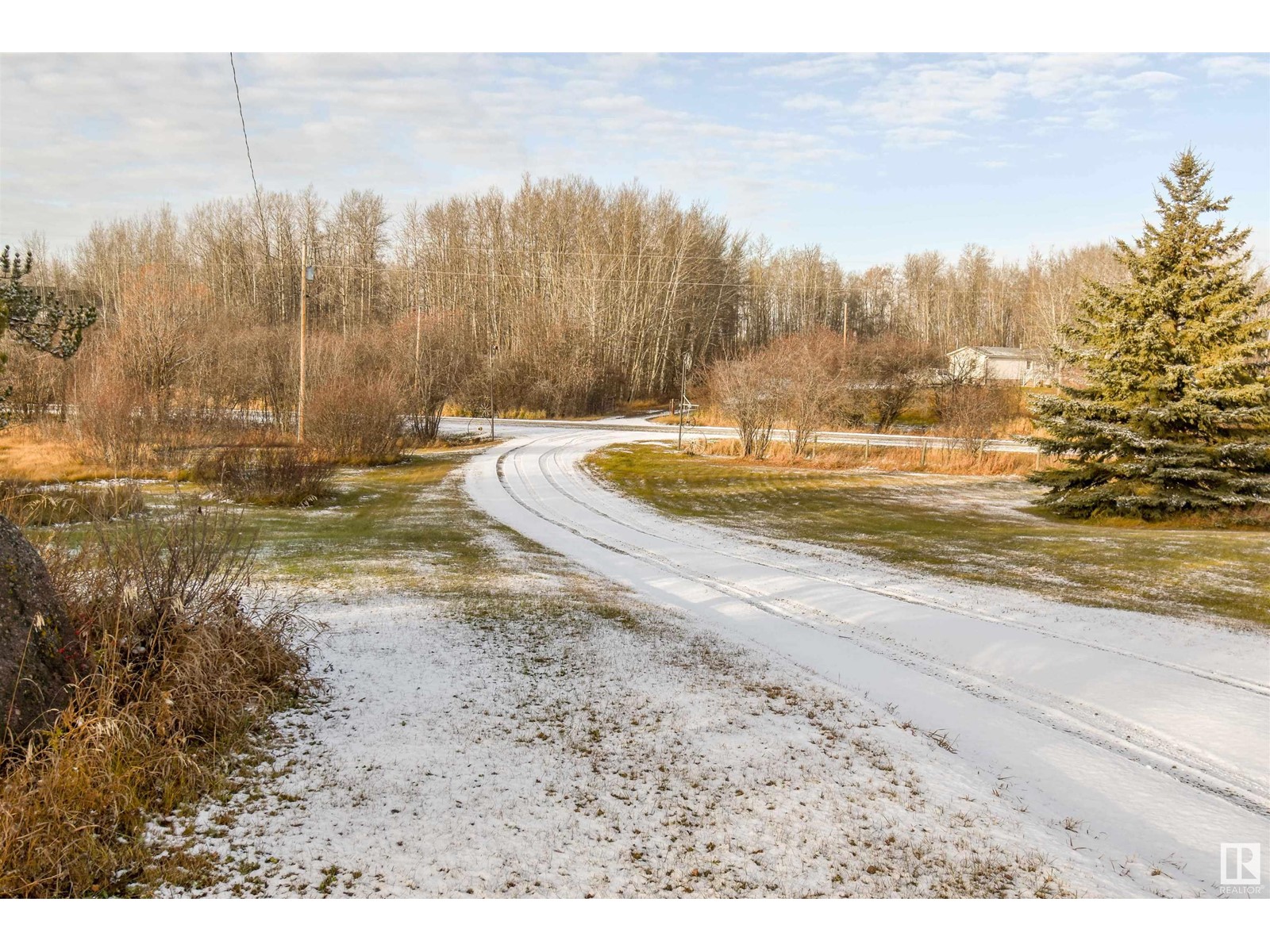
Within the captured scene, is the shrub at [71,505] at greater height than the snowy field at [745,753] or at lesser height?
greater

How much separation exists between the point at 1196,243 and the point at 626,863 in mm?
19517

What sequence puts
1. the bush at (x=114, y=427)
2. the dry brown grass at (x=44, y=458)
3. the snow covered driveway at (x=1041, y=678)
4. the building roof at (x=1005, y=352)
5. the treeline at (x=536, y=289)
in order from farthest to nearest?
the building roof at (x=1005, y=352)
the treeline at (x=536, y=289)
the bush at (x=114, y=427)
the dry brown grass at (x=44, y=458)
the snow covered driveway at (x=1041, y=678)

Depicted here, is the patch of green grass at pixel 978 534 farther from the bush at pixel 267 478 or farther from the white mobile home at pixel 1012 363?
the white mobile home at pixel 1012 363

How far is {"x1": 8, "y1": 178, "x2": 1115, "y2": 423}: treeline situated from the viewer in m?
47.2

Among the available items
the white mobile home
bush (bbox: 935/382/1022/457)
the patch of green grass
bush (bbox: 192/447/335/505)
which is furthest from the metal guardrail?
the white mobile home

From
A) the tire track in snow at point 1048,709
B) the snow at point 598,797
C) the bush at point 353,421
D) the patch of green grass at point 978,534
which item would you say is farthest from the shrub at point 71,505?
the bush at point 353,421

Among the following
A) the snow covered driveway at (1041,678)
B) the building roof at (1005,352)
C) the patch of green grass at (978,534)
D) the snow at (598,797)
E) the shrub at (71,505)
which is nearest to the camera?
the snow at (598,797)

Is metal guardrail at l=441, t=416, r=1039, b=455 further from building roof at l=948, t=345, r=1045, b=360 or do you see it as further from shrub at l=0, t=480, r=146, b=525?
building roof at l=948, t=345, r=1045, b=360

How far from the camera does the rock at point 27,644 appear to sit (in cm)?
436

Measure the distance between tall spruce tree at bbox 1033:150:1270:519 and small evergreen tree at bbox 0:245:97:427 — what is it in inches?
742

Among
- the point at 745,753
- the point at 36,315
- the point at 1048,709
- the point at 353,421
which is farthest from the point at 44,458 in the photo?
the point at 1048,709

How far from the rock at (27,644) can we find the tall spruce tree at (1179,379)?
19.2 meters

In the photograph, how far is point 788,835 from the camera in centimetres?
453

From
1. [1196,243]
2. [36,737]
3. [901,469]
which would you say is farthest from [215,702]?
[901,469]
